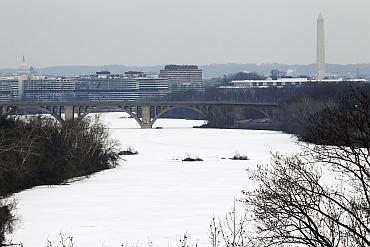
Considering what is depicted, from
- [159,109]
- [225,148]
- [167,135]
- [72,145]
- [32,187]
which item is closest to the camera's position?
[32,187]

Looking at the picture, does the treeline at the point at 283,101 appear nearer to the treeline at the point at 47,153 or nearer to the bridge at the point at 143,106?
the bridge at the point at 143,106

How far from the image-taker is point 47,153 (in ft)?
120

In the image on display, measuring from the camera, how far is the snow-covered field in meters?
19.6

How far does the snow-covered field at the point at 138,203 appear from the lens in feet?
64.3

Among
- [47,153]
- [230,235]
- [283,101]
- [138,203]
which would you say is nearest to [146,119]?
[283,101]

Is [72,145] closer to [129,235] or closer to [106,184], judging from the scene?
[106,184]

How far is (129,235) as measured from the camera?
19.5 metres

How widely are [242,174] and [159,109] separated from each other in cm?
6691

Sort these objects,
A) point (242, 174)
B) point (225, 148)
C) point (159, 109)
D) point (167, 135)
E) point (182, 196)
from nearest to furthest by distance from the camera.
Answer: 1. point (182, 196)
2. point (242, 174)
3. point (225, 148)
4. point (167, 135)
5. point (159, 109)

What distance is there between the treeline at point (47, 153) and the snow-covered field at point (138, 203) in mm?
919

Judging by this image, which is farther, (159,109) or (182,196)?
(159,109)

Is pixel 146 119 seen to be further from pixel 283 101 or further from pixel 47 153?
pixel 47 153

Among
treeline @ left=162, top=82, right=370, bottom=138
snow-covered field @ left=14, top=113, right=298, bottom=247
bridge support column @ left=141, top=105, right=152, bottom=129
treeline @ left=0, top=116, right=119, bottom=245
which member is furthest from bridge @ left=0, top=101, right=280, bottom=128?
treeline @ left=0, top=116, right=119, bottom=245

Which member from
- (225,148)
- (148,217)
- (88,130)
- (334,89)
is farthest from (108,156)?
(334,89)
